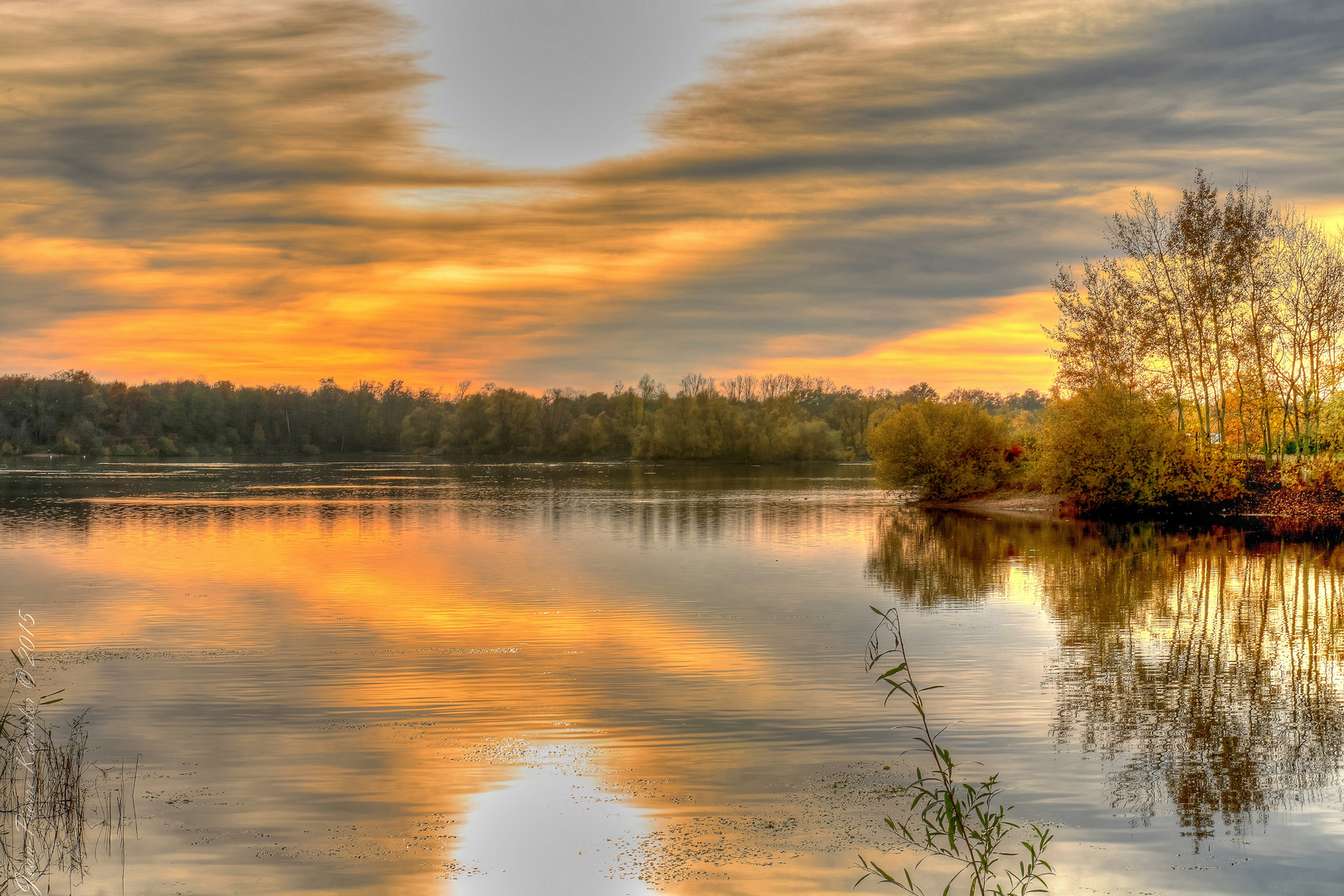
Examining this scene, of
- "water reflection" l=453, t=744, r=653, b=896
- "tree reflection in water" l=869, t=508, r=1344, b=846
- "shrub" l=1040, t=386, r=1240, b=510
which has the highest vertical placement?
"shrub" l=1040, t=386, r=1240, b=510

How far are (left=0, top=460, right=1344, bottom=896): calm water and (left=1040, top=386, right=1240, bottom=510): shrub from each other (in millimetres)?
10715

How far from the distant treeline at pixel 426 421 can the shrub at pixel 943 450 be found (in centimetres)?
7537

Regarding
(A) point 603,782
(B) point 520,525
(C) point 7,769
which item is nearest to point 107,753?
(C) point 7,769

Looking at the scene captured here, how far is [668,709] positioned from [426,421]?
146963 millimetres

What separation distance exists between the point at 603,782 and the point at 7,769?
4942mm

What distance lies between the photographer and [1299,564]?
79.2 feet

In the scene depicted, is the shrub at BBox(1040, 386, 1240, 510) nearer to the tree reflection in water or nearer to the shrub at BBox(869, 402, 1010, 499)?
the tree reflection in water

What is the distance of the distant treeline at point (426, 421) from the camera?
5017 inches

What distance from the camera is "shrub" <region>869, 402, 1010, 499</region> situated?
47125 millimetres

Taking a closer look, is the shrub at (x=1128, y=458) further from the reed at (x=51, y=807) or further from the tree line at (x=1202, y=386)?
the reed at (x=51, y=807)

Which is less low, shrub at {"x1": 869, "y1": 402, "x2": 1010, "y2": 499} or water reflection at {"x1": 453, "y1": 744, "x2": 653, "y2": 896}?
shrub at {"x1": 869, "y1": 402, "x2": 1010, "y2": 499}

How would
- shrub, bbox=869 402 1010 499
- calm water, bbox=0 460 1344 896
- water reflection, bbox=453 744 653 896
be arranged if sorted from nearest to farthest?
water reflection, bbox=453 744 653 896, calm water, bbox=0 460 1344 896, shrub, bbox=869 402 1010 499

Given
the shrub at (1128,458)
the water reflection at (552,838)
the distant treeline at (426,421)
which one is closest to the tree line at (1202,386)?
the shrub at (1128,458)

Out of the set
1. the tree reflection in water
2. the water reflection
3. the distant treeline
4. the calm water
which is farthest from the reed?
the distant treeline
